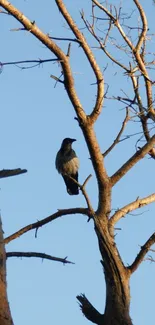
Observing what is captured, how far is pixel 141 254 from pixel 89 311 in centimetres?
74

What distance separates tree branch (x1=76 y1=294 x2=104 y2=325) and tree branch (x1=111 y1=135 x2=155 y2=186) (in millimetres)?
1163

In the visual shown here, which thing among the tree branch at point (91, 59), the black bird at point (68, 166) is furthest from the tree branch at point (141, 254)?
the black bird at point (68, 166)

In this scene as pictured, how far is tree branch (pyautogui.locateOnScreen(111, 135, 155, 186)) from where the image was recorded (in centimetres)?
695

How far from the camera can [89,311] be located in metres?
6.28

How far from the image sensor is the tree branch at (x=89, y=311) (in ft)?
20.6

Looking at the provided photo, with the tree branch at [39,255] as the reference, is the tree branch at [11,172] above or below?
above

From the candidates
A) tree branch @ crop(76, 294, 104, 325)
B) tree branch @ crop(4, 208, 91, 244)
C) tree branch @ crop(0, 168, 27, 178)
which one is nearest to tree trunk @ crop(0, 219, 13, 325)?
tree branch @ crop(0, 168, 27, 178)

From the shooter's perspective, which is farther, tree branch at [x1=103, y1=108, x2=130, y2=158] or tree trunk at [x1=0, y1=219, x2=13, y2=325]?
tree branch at [x1=103, y1=108, x2=130, y2=158]

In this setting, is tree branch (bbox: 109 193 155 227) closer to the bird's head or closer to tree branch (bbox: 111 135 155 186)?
tree branch (bbox: 111 135 155 186)

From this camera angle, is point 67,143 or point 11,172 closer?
point 11,172

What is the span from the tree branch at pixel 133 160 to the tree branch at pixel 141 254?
617 millimetres

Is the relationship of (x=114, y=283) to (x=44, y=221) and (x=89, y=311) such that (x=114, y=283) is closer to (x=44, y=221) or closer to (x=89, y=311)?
(x=89, y=311)

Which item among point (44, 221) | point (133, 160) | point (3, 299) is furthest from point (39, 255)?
point (3, 299)

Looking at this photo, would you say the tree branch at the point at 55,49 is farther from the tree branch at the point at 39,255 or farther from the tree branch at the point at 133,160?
the tree branch at the point at 39,255
